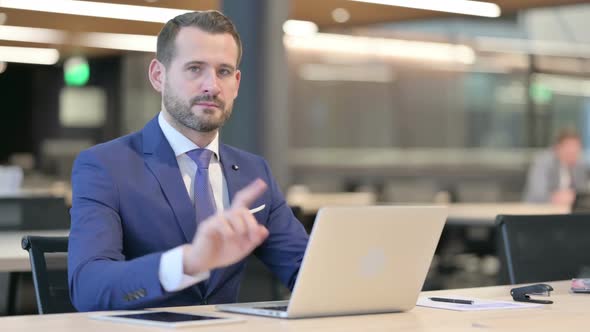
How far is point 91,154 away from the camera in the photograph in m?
2.53

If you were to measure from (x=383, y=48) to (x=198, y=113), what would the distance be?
10.7m

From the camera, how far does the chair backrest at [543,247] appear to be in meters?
3.22

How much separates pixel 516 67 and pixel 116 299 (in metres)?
12.6

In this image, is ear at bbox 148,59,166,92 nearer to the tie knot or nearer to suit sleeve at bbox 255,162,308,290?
the tie knot

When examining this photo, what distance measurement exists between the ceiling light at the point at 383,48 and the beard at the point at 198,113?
9231 mm

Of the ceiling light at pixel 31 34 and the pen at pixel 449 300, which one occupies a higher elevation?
the ceiling light at pixel 31 34

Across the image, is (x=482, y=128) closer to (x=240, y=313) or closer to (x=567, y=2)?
(x=567, y=2)

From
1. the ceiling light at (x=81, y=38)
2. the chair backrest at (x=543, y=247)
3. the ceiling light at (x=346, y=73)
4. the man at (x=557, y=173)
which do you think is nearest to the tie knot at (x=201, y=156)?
the chair backrest at (x=543, y=247)

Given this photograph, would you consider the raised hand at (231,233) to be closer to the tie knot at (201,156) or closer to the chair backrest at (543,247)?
the tie knot at (201,156)

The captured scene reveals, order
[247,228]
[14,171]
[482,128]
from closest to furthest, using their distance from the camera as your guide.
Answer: [247,228] < [14,171] < [482,128]

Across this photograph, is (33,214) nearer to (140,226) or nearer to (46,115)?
(140,226)

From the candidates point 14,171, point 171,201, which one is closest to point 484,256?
point 14,171

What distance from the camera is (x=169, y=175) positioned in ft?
8.42

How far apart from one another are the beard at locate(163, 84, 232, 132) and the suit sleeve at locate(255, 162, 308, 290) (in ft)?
1.14
